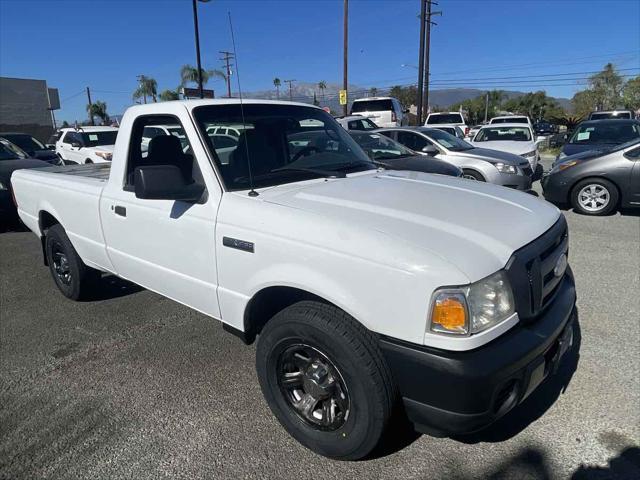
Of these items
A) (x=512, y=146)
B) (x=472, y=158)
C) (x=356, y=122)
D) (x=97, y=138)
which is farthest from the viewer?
(x=356, y=122)

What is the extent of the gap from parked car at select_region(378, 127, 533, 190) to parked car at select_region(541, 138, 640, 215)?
3.21 feet

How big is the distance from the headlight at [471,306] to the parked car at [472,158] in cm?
717

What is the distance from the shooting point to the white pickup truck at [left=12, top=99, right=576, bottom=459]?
6.49 feet

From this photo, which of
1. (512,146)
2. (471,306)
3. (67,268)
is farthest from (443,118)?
(471,306)

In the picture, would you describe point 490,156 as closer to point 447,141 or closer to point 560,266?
point 447,141

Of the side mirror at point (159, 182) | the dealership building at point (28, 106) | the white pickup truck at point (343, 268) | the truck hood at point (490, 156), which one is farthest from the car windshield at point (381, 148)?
the dealership building at point (28, 106)

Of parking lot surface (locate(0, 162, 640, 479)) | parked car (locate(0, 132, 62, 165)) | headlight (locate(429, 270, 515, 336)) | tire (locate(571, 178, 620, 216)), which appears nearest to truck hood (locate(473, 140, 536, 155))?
tire (locate(571, 178, 620, 216))

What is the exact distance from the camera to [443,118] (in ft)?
76.5

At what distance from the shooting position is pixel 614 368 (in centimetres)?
321

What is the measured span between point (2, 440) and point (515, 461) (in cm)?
289

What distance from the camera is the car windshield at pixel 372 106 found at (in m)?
20.7

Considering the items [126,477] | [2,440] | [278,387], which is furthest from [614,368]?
[2,440]

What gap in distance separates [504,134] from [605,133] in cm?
352

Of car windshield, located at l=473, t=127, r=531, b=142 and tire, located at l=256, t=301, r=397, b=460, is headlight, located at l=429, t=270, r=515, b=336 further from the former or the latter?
car windshield, located at l=473, t=127, r=531, b=142
